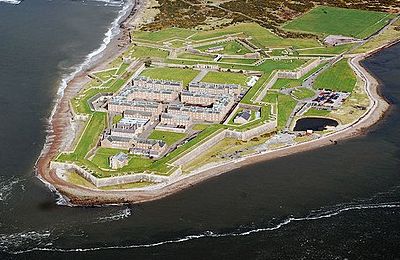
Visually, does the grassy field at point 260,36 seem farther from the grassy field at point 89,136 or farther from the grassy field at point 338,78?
the grassy field at point 89,136

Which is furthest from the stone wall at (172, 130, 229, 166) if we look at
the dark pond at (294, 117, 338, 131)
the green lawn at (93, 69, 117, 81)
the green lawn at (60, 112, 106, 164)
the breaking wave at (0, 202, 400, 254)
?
the green lawn at (93, 69, 117, 81)

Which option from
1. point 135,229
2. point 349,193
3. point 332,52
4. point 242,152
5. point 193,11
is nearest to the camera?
point 135,229

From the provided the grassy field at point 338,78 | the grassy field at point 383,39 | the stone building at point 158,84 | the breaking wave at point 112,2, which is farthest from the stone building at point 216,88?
the breaking wave at point 112,2

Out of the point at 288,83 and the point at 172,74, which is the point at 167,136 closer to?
the point at 172,74

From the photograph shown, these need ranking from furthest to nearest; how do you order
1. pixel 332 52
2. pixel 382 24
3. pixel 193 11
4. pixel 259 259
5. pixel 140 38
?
pixel 193 11 → pixel 382 24 → pixel 140 38 → pixel 332 52 → pixel 259 259

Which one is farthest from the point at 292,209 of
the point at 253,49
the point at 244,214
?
the point at 253,49

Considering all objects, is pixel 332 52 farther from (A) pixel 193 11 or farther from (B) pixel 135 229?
(B) pixel 135 229

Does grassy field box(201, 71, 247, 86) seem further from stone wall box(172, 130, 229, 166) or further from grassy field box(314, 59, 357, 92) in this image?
stone wall box(172, 130, 229, 166)
